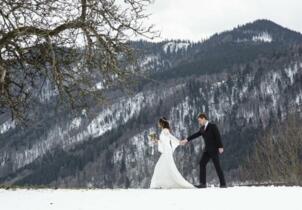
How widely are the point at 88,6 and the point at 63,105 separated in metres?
4.16

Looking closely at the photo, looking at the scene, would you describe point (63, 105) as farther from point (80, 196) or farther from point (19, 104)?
point (80, 196)

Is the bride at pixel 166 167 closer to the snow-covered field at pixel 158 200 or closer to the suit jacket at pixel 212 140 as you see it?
the suit jacket at pixel 212 140

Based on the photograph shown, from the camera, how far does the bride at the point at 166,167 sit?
66.1 feet

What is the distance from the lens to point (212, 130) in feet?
62.3

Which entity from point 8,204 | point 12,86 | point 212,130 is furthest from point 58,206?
point 12,86

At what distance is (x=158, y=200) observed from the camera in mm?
14641

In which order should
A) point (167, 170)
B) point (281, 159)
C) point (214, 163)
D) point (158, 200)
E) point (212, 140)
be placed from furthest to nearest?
point (281, 159) < point (167, 170) < point (212, 140) < point (214, 163) < point (158, 200)

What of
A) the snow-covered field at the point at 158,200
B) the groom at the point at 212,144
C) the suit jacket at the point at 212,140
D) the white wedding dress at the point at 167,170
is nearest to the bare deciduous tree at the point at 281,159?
the white wedding dress at the point at 167,170

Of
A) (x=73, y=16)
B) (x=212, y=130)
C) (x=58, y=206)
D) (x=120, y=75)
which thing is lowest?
(x=58, y=206)

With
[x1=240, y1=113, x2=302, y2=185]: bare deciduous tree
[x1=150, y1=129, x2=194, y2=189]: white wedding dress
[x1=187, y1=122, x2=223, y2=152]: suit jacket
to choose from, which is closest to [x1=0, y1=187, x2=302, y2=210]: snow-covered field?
[x1=187, y1=122, x2=223, y2=152]: suit jacket

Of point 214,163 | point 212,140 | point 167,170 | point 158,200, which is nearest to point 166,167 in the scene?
point 167,170

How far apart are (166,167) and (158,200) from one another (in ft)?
18.8

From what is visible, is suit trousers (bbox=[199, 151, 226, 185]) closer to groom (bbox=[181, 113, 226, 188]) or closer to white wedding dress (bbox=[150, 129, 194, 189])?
groom (bbox=[181, 113, 226, 188])

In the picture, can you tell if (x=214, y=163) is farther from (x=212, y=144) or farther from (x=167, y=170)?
(x=167, y=170)
